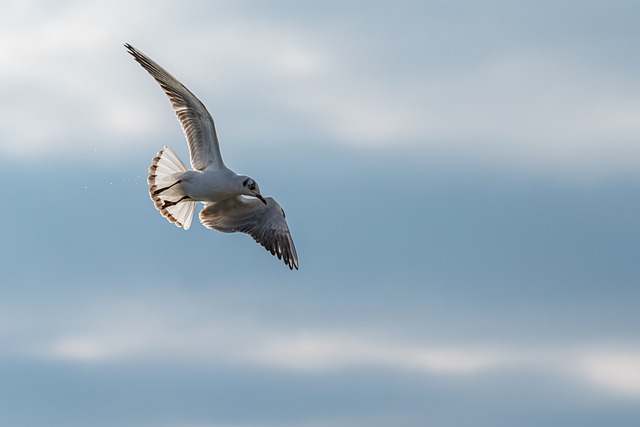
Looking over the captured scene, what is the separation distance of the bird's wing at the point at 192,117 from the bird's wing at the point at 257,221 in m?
0.89

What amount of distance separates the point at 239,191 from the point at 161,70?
8.14ft

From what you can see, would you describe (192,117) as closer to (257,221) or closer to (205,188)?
(205,188)

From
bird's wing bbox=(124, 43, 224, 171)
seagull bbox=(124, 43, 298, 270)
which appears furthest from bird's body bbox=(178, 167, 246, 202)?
bird's wing bbox=(124, 43, 224, 171)

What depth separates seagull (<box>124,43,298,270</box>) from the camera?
2166 centimetres

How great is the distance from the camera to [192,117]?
875 inches

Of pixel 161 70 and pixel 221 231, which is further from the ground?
pixel 161 70

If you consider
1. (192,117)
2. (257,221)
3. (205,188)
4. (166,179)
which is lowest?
(205,188)

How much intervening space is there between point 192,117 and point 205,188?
4.69 feet

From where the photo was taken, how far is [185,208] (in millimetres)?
22891

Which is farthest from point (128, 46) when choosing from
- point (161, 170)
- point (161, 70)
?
point (161, 170)

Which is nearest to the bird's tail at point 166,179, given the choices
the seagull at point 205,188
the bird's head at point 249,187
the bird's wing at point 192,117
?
the seagull at point 205,188

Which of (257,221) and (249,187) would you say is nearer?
(249,187)

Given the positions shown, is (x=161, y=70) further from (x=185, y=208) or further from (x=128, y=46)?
(x=185, y=208)

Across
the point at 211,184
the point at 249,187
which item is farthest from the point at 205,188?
the point at 249,187
